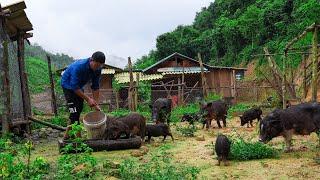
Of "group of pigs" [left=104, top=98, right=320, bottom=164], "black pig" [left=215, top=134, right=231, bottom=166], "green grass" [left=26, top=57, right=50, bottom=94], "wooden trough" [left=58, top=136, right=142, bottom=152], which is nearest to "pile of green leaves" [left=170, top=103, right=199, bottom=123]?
"group of pigs" [left=104, top=98, right=320, bottom=164]

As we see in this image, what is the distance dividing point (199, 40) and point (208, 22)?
21.6ft

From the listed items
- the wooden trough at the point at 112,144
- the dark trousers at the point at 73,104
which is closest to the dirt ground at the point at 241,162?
the wooden trough at the point at 112,144

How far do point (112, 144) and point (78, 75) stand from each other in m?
1.53

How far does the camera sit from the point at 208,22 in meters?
54.3

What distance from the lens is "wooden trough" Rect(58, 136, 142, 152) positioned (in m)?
9.12

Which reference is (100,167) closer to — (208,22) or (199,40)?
(199,40)

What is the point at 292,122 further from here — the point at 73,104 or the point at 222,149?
the point at 73,104

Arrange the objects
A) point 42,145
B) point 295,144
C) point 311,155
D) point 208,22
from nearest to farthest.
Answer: point 311,155, point 295,144, point 42,145, point 208,22

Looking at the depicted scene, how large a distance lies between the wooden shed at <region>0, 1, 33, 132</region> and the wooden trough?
2017mm

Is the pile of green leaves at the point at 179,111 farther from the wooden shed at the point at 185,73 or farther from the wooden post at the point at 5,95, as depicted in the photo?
the wooden shed at the point at 185,73

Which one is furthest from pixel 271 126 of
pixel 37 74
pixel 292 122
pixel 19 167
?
pixel 37 74

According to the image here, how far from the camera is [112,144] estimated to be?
9.33m

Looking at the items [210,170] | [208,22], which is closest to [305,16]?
[208,22]

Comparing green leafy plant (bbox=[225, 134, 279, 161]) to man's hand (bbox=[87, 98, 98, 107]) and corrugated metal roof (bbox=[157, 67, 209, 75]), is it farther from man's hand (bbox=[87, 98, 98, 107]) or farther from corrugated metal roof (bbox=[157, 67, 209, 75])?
corrugated metal roof (bbox=[157, 67, 209, 75])
